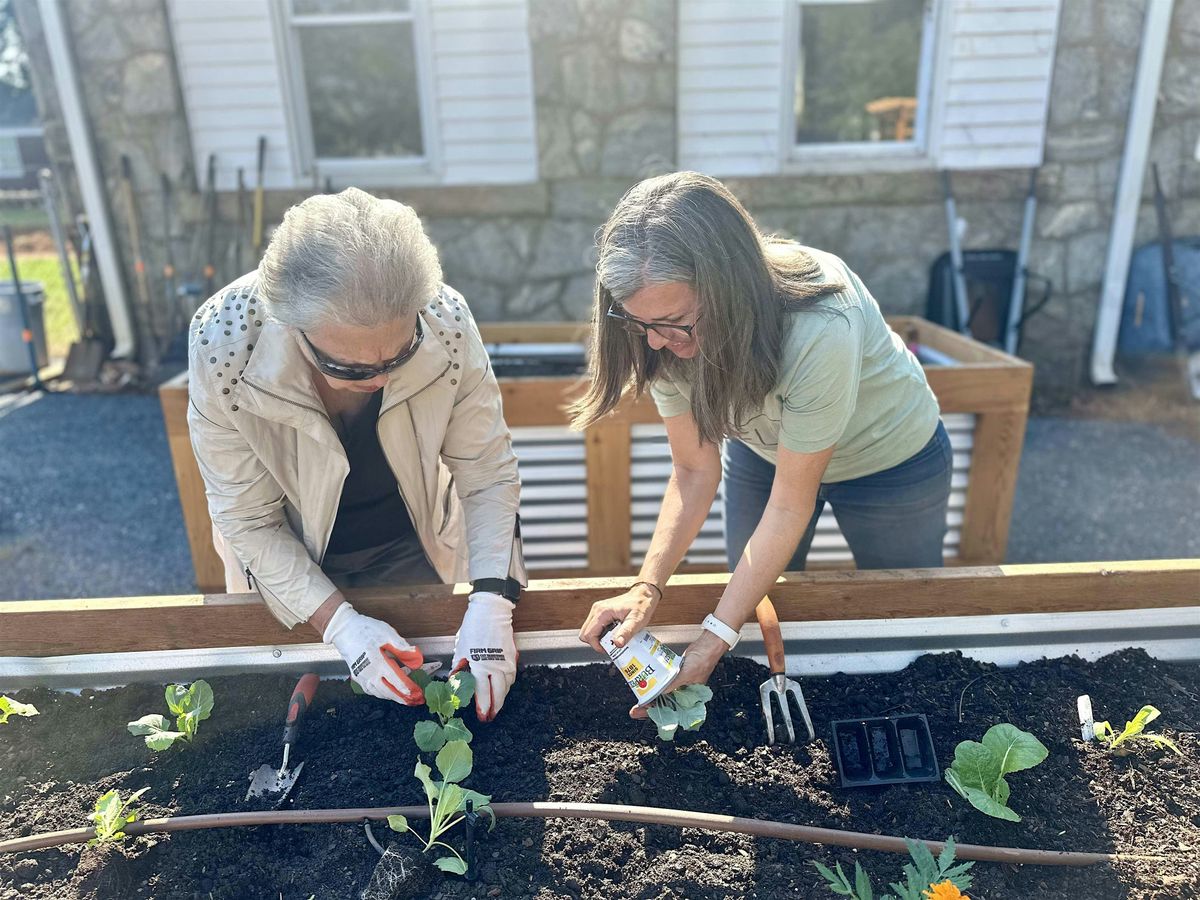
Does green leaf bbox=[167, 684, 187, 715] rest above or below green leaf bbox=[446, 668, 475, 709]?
below

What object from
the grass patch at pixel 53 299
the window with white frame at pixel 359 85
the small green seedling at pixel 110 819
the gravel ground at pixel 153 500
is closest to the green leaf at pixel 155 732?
the small green seedling at pixel 110 819

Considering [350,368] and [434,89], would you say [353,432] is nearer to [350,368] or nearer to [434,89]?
[350,368]

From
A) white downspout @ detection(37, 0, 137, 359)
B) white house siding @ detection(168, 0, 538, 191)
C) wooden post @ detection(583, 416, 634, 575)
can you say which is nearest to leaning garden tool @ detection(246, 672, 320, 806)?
wooden post @ detection(583, 416, 634, 575)

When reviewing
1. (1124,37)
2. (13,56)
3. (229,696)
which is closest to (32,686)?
(229,696)

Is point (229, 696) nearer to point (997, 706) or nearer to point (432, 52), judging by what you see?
point (997, 706)

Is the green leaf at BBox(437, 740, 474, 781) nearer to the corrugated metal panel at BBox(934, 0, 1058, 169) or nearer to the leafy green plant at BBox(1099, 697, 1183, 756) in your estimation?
the leafy green plant at BBox(1099, 697, 1183, 756)

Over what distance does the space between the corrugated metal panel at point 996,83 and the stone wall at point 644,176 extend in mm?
100

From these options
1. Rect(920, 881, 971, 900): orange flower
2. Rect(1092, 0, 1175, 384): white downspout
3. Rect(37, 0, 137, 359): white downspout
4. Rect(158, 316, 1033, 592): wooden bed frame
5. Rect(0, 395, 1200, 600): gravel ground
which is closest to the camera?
Rect(920, 881, 971, 900): orange flower

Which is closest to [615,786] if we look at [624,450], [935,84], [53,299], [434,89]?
[624,450]

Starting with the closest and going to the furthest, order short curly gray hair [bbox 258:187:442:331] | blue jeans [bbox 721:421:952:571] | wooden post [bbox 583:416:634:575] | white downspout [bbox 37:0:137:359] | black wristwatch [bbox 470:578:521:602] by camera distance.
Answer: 1. short curly gray hair [bbox 258:187:442:331]
2. black wristwatch [bbox 470:578:521:602]
3. blue jeans [bbox 721:421:952:571]
4. wooden post [bbox 583:416:634:575]
5. white downspout [bbox 37:0:137:359]

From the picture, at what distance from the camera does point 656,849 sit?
1.34 metres

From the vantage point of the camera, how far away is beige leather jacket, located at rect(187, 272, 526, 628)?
1431 millimetres

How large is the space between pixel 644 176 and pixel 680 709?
4156 millimetres

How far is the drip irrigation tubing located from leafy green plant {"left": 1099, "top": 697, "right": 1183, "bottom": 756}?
0.21 m
